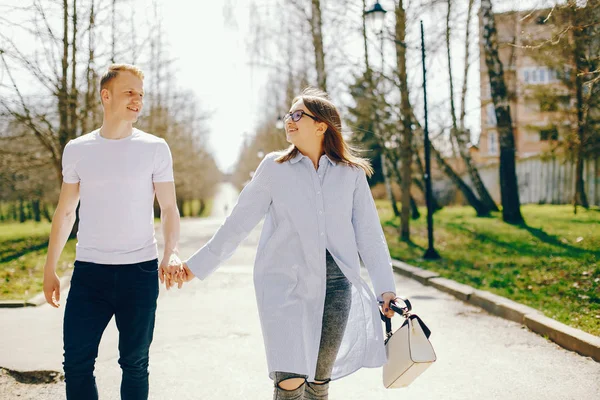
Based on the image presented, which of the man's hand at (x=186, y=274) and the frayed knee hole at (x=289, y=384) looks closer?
the frayed knee hole at (x=289, y=384)

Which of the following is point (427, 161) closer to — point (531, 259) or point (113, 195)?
point (531, 259)

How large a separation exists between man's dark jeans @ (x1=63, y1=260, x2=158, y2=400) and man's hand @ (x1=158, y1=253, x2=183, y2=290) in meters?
0.05

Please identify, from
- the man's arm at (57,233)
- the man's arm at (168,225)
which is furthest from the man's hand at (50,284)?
the man's arm at (168,225)

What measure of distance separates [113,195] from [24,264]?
1077 cm

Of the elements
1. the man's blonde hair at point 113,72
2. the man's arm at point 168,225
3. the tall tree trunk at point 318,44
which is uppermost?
the tall tree trunk at point 318,44

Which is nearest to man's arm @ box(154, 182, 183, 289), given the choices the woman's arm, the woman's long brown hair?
the woman's long brown hair

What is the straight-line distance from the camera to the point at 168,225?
3357mm

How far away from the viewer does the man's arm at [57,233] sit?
3.18 meters

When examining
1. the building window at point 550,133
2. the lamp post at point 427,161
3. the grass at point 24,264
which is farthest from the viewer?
the building window at point 550,133

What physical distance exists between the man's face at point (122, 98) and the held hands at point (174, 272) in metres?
0.78

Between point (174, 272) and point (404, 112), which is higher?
point (404, 112)

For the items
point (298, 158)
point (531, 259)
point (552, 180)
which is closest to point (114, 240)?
point (298, 158)

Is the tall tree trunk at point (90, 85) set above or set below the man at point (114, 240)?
above

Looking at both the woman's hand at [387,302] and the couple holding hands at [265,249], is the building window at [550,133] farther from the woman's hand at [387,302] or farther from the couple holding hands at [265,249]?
the woman's hand at [387,302]
